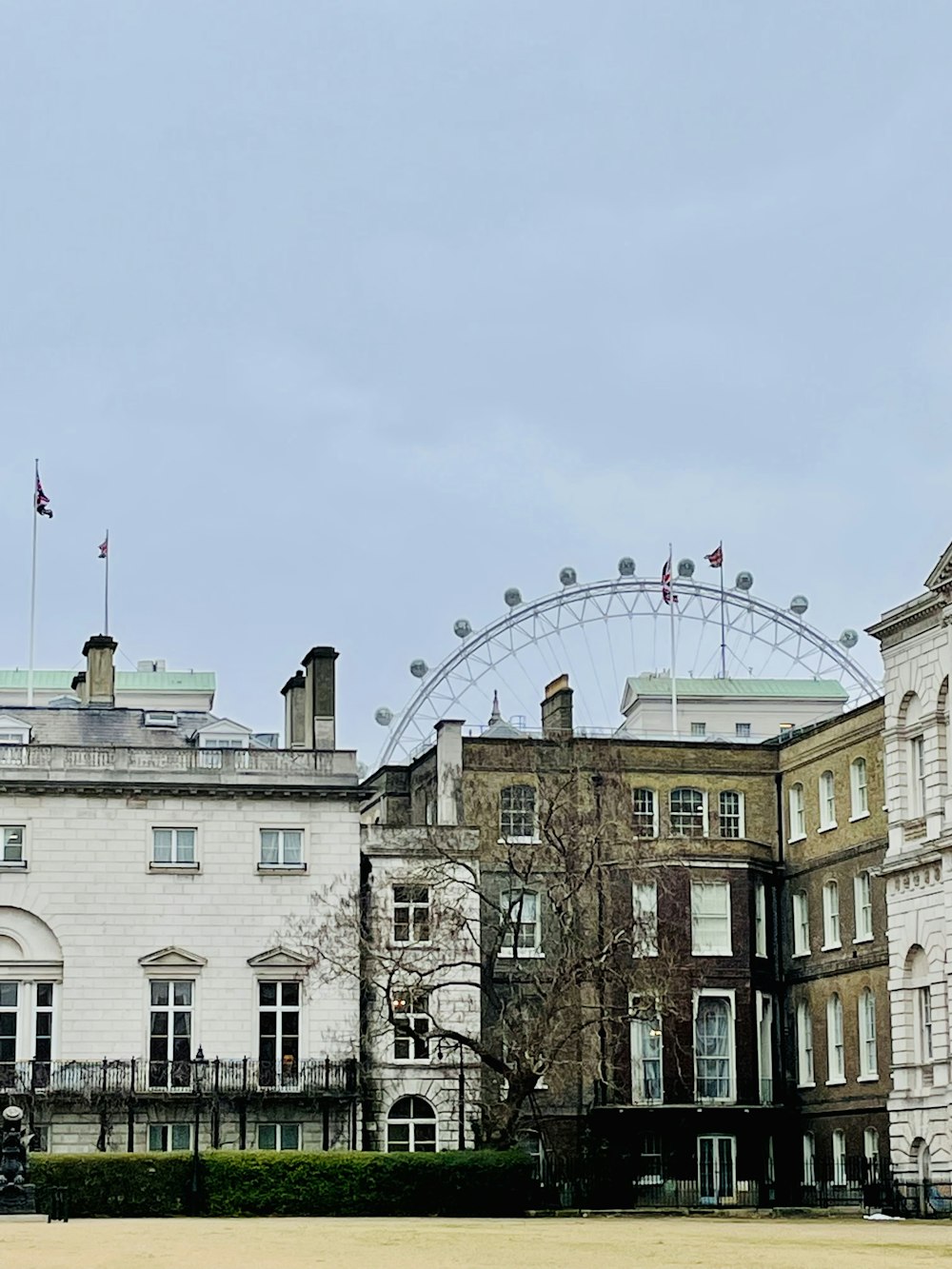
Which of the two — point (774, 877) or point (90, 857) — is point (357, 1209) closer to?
point (90, 857)

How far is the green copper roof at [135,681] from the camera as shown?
117 meters

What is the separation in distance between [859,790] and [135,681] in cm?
5326

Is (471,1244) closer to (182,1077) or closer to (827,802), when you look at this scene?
(182,1077)

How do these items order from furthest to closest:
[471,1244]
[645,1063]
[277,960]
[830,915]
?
[645,1063], [830,915], [277,960], [471,1244]

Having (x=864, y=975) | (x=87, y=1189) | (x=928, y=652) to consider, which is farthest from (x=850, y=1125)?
(x=87, y=1189)

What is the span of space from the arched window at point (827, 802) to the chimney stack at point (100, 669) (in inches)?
871

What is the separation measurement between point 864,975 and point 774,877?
658cm

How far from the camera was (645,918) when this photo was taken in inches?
2798

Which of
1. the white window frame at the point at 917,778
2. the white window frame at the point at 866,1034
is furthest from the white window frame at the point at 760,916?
the white window frame at the point at 917,778

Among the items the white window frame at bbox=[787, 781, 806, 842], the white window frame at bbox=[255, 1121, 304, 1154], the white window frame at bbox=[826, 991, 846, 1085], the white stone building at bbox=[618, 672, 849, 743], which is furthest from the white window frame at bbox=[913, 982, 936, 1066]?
the white stone building at bbox=[618, 672, 849, 743]

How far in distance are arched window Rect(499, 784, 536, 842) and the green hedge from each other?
16445mm

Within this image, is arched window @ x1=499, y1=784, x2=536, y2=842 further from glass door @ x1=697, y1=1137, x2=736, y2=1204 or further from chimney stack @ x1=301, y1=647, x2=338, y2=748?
glass door @ x1=697, y1=1137, x2=736, y2=1204

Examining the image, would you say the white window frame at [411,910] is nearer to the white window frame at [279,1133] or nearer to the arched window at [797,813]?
the white window frame at [279,1133]

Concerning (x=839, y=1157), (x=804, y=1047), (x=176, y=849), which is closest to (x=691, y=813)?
(x=804, y=1047)
